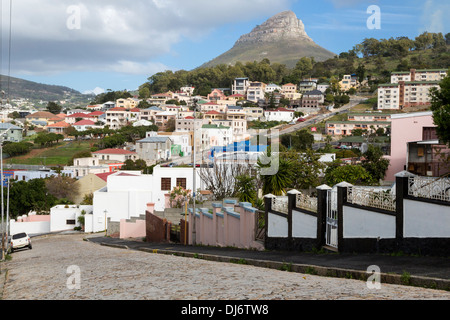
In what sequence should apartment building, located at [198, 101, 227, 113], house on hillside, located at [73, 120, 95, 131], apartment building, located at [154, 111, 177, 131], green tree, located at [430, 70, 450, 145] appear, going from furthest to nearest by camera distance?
apartment building, located at [198, 101, 227, 113] → house on hillside, located at [73, 120, 95, 131] → apartment building, located at [154, 111, 177, 131] → green tree, located at [430, 70, 450, 145]

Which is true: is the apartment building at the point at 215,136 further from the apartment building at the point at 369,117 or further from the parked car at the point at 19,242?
the parked car at the point at 19,242

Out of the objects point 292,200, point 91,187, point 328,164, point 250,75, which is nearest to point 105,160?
point 91,187

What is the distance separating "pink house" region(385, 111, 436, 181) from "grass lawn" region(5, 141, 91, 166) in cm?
7113

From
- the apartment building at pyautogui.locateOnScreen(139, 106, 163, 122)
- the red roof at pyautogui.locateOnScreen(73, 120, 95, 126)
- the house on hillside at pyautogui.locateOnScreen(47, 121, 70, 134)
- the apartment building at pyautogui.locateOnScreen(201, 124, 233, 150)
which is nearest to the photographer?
the apartment building at pyautogui.locateOnScreen(201, 124, 233, 150)

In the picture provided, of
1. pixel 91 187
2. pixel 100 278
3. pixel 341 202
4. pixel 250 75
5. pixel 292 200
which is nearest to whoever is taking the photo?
pixel 100 278

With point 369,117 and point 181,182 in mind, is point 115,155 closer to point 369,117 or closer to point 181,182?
point 369,117

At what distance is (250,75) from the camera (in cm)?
17750

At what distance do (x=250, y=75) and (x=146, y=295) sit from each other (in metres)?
173

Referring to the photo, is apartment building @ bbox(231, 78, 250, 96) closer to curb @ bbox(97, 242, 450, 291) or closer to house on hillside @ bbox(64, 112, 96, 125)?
house on hillside @ bbox(64, 112, 96, 125)

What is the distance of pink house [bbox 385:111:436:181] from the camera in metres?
31.6

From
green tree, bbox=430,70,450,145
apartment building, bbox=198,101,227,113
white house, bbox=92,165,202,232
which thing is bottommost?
white house, bbox=92,165,202,232

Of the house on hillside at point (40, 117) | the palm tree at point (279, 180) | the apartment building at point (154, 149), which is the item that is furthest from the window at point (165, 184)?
the house on hillside at point (40, 117)

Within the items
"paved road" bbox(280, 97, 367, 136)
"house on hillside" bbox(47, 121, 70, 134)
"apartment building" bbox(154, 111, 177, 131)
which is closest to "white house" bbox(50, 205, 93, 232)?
"paved road" bbox(280, 97, 367, 136)
